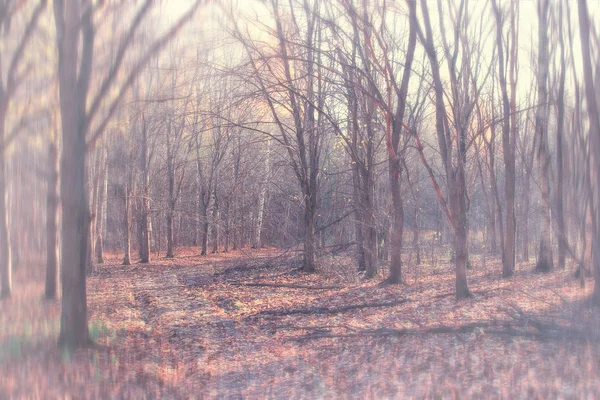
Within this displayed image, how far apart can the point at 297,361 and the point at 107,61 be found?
212 inches

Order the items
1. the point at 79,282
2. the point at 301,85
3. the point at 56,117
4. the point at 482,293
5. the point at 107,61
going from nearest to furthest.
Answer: the point at 79,282 → the point at 107,61 → the point at 56,117 → the point at 482,293 → the point at 301,85

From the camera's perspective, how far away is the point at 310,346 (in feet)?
26.4

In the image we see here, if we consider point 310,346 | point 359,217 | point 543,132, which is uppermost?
point 543,132

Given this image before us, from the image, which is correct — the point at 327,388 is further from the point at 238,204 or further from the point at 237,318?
the point at 238,204

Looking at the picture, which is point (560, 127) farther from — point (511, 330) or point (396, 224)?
point (511, 330)

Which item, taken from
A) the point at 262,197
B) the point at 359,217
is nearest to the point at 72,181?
the point at 359,217

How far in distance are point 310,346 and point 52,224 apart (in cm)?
568

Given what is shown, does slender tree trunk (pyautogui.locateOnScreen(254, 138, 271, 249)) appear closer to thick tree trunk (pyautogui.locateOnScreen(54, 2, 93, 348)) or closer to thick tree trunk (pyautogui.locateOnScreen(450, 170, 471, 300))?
thick tree trunk (pyautogui.locateOnScreen(450, 170, 471, 300))

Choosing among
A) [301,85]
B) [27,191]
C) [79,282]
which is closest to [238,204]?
[301,85]

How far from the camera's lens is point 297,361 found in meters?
7.27

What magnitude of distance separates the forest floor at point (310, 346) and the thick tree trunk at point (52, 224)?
0.39m

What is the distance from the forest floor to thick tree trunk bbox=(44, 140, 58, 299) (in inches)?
15.4

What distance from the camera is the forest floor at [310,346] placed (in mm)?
5738

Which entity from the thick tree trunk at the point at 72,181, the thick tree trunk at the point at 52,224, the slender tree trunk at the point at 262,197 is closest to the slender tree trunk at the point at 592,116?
the thick tree trunk at the point at 72,181
